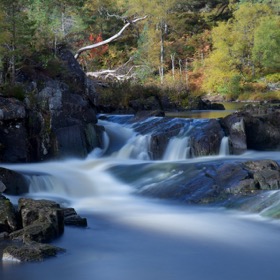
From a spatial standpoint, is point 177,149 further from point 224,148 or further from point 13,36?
point 13,36

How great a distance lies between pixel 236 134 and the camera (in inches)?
664

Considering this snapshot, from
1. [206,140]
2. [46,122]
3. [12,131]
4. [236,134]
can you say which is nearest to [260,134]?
[236,134]

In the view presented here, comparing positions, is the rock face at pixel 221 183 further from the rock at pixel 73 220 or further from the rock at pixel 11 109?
the rock at pixel 11 109

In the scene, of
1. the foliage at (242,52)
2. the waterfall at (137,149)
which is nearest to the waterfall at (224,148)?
the waterfall at (137,149)

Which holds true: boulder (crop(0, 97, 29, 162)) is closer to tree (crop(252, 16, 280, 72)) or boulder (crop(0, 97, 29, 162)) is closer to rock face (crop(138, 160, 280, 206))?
rock face (crop(138, 160, 280, 206))

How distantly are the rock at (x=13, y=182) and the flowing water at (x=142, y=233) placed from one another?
0.24 meters

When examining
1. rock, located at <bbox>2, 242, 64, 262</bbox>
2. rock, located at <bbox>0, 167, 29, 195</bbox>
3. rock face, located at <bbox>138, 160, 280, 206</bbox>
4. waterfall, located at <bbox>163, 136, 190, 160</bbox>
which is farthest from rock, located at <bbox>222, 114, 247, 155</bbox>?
rock, located at <bbox>2, 242, 64, 262</bbox>

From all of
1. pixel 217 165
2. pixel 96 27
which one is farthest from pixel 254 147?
pixel 96 27

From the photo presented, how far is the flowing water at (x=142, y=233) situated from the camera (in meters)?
7.23

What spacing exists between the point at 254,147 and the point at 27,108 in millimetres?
7809

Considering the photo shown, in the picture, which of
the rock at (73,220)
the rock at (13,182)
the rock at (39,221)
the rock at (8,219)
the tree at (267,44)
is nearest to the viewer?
the rock at (39,221)

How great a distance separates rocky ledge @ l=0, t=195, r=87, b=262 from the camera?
7.55 m

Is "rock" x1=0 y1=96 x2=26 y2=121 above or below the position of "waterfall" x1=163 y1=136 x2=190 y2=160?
above

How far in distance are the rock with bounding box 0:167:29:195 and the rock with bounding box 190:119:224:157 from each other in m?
6.09
